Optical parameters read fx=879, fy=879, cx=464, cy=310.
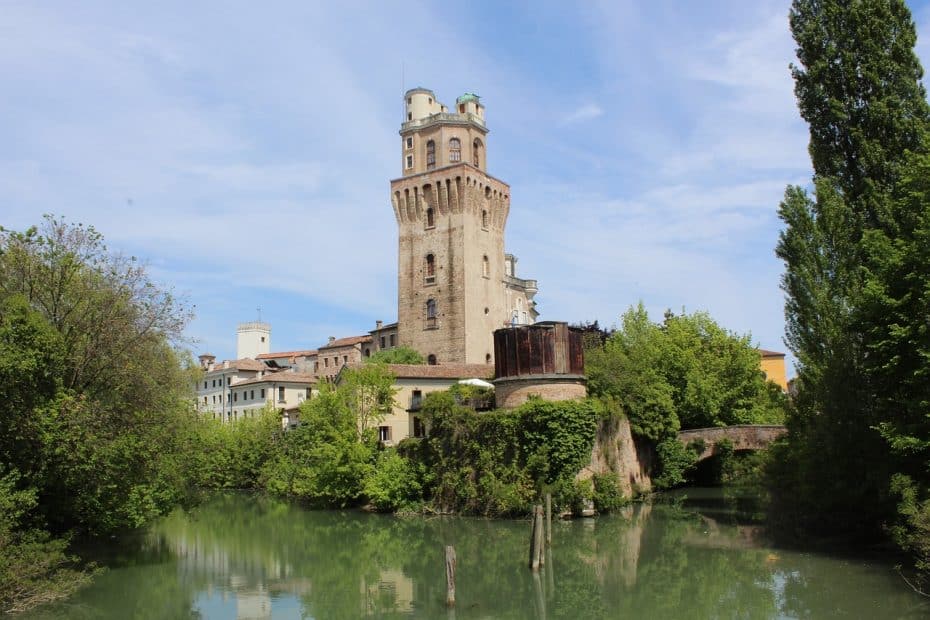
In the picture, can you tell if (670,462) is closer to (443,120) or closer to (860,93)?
(860,93)

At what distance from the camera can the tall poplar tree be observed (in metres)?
21.0

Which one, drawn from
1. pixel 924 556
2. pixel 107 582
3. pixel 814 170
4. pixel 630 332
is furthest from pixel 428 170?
pixel 924 556

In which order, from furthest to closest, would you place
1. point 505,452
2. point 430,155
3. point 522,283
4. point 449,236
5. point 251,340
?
point 251,340 → point 522,283 → point 430,155 → point 449,236 → point 505,452

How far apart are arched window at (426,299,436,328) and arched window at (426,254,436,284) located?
4.86ft

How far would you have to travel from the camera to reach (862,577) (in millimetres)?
19047

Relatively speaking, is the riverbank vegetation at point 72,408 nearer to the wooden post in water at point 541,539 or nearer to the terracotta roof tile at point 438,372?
the wooden post in water at point 541,539

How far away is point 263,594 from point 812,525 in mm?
14863

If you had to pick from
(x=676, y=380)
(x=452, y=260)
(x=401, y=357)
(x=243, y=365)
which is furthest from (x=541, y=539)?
(x=243, y=365)

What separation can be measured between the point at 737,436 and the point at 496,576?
Answer: 22027mm

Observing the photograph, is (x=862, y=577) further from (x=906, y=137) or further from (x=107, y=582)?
(x=107, y=582)

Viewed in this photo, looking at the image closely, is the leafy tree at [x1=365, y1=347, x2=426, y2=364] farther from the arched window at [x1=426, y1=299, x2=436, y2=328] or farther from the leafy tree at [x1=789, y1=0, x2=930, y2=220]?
the leafy tree at [x1=789, y1=0, x2=930, y2=220]

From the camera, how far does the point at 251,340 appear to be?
11019 cm

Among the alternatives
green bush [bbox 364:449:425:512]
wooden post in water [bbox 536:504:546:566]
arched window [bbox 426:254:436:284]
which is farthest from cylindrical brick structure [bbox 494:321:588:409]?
arched window [bbox 426:254:436:284]

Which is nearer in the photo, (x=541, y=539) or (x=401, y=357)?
(x=541, y=539)
